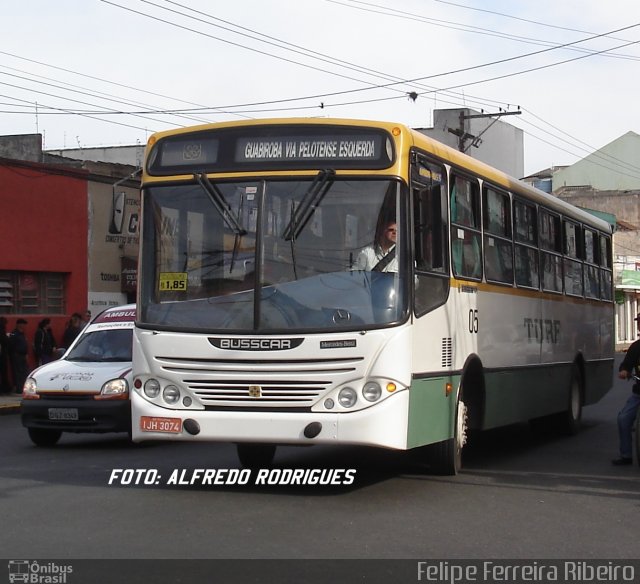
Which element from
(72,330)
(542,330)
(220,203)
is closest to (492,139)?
(72,330)

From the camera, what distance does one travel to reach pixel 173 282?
10.2 metres

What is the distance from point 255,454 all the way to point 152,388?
1967 mm

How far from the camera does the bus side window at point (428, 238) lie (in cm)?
1006

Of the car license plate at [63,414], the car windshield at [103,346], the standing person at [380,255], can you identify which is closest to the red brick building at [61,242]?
the car windshield at [103,346]

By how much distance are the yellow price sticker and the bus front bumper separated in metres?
1.07

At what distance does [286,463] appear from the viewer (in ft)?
40.8

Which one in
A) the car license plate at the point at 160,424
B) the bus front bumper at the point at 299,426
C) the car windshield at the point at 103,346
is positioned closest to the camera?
the bus front bumper at the point at 299,426

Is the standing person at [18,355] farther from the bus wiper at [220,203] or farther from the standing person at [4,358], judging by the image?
the bus wiper at [220,203]

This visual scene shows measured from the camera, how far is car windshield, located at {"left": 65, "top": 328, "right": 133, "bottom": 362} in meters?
15.5

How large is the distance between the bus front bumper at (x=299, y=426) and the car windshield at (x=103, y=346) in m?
5.67

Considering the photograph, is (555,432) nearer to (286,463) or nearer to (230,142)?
(286,463)
